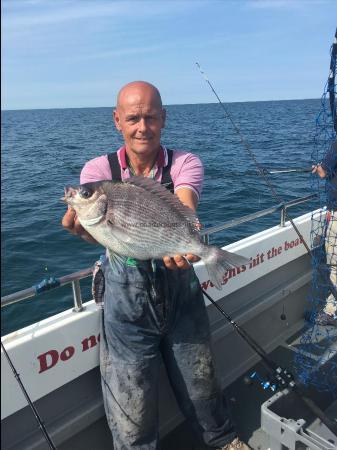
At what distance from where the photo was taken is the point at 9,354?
2566 millimetres

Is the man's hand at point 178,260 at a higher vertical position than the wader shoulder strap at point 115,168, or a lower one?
lower

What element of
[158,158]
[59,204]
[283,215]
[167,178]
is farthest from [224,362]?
[59,204]

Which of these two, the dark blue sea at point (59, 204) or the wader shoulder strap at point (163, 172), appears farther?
the dark blue sea at point (59, 204)

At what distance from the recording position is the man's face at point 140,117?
2609 millimetres

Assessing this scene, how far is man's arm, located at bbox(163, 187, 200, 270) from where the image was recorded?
2525 millimetres

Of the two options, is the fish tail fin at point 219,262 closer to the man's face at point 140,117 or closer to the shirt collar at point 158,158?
the shirt collar at point 158,158

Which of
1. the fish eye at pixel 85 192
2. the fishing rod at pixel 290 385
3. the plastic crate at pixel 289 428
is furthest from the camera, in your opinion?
the fishing rod at pixel 290 385

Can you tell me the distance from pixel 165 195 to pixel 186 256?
0.40 m

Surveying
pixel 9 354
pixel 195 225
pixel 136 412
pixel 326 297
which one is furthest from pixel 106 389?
pixel 326 297

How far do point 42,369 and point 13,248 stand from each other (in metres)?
6.96

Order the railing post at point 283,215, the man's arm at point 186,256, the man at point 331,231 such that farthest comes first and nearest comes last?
the railing post at point 283,215, the man at point 331,231, the man's arm at point 186,256

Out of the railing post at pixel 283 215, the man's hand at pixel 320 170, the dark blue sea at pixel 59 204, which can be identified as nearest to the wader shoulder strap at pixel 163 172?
the dark blue sea at pixel 59 204

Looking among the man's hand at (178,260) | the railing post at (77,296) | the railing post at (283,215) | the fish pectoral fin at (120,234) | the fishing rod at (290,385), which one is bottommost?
the fishing rod at (290,385)

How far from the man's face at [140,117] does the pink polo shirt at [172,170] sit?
12 cm
